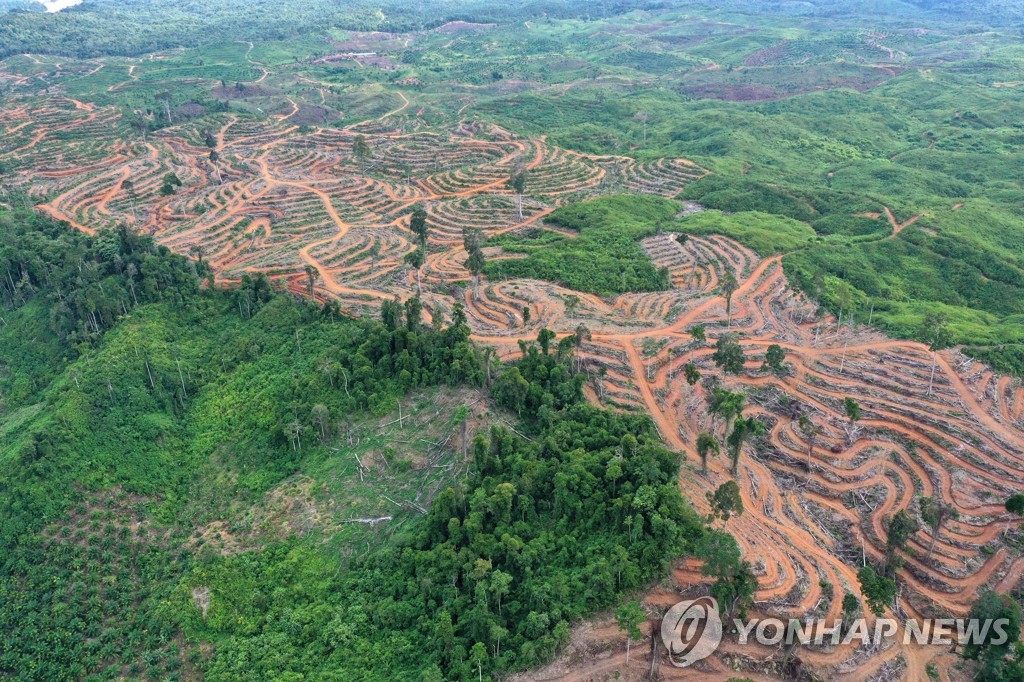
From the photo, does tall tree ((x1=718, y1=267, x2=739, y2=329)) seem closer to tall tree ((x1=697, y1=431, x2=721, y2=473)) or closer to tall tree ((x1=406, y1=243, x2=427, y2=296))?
tall tree ((x1=697, y1=431, x2=721, y2=473))

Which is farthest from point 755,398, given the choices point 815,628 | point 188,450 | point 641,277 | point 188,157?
point 188,157

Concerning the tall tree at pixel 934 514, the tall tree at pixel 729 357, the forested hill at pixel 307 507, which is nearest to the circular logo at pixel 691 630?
the forested hill at pixel 307 507

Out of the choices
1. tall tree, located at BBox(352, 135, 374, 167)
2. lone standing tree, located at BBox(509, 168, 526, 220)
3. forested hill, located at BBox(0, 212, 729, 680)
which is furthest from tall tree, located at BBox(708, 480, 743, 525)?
tall tree, located at BBox(352, 135, 374, 167)

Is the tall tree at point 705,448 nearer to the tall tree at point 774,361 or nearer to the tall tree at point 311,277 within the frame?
the tall tree at point 774,361

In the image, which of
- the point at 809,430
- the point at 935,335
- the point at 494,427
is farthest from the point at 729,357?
the point at 494,427

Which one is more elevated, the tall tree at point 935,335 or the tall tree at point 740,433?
the tall tree at point 935,335

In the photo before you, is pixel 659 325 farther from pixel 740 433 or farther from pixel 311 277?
pixel 311 277
